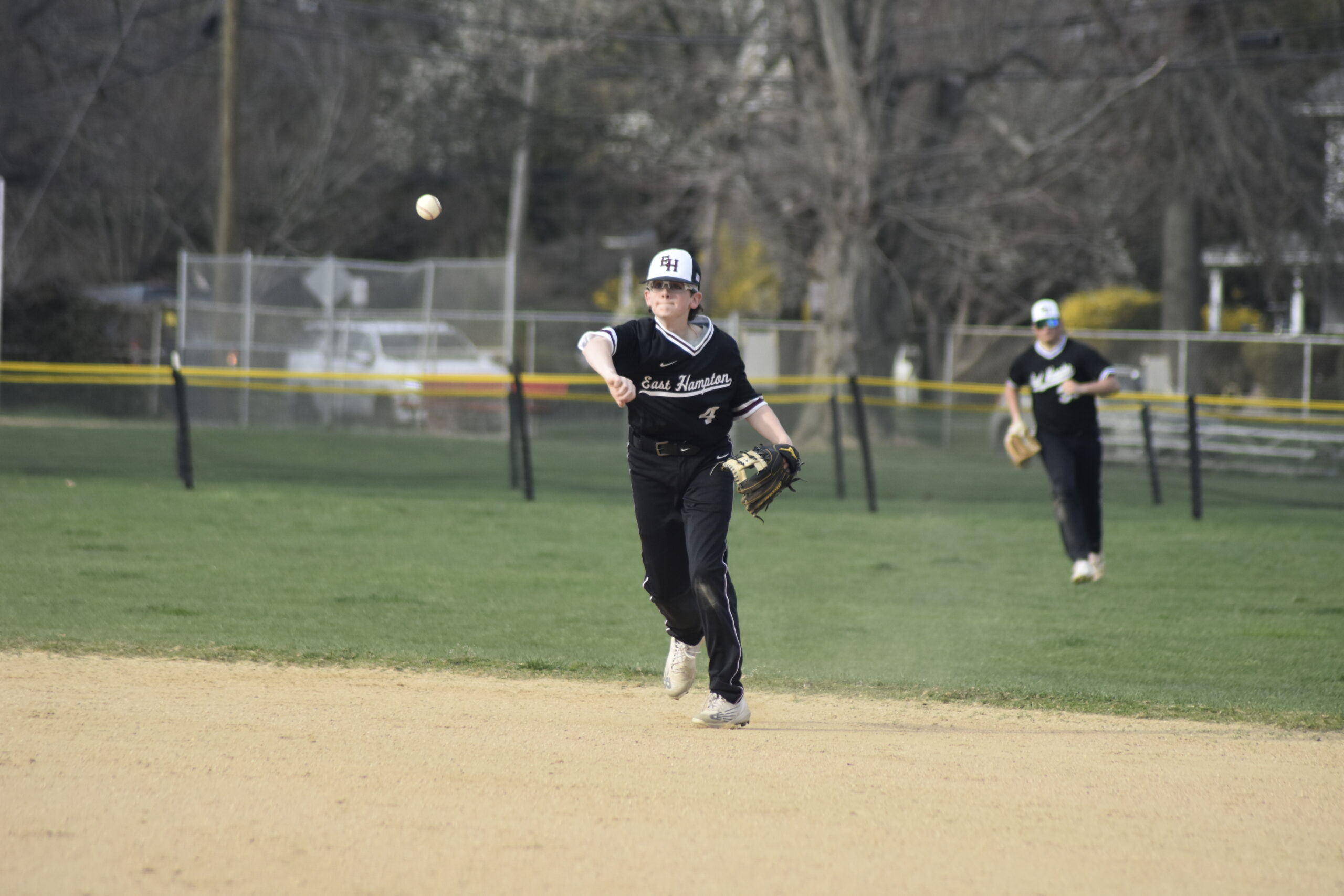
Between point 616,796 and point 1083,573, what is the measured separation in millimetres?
6242

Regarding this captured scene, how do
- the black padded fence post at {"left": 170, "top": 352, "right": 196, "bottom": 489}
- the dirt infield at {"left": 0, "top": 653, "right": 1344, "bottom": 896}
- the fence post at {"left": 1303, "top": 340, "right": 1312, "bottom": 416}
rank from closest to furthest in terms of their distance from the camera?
the dirt infield at {"left": 0, "top": 653, "right": 1344, "bottom": 896} → the black padded fence post at {"left": 170, "top": 352, "right": 196, "bottom": 489} → the fence post at {"left": 1303, "top": 340, "right": 1312, "bottom": 416}

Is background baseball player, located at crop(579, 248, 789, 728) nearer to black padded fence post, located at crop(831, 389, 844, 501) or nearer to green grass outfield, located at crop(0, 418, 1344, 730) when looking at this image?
green grass outfield, located at crop(0, 418, 1344, 730)

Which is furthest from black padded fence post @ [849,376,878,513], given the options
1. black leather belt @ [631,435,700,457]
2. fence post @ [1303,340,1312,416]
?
fence post @ [1303,340,1312,416]

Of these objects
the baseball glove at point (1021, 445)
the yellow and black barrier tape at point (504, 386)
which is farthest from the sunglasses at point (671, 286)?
the yellow and black barrier tape at point (504, 386)

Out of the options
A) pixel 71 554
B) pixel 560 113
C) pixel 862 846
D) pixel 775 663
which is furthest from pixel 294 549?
pixel 560 113

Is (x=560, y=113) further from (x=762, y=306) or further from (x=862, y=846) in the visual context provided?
(x=862, y=846)

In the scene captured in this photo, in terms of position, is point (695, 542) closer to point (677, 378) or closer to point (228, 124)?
point (677, 378)

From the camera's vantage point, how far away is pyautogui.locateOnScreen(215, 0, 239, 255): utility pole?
2286 centimetres

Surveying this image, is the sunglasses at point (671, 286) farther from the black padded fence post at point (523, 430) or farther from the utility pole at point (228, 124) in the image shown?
the utility pole at point (228, 124)

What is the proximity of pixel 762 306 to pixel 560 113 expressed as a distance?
12.5 meters

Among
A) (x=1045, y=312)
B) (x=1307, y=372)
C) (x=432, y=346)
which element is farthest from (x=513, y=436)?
(x=1307, y=372)

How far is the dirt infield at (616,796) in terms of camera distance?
3838 mm

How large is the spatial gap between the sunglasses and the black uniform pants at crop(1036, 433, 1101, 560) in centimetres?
523

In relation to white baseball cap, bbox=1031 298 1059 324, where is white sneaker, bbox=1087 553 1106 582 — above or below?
below
